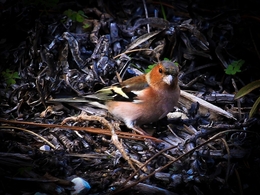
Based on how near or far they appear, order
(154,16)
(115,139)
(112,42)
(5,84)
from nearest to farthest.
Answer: (115,139)
(5,84)
(112,42)
(154,16)

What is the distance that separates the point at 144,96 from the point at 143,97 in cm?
1

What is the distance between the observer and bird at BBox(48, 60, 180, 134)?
478cm

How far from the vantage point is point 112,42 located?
592cm

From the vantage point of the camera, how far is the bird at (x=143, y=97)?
4781 mm

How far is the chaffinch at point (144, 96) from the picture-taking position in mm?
4777

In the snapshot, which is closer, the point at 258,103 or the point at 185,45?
the point at 258,103

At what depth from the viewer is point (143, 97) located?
16.0 ft

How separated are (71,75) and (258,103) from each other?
2.07 metres

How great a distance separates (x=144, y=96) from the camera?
488 cm

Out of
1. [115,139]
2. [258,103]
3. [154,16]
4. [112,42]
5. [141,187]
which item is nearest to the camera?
[141,187]

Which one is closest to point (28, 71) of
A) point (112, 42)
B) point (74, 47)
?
point (74, 47)

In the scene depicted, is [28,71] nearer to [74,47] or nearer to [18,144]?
[74,47]

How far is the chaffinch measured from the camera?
4777 mm

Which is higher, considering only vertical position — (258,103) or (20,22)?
(20,22)
